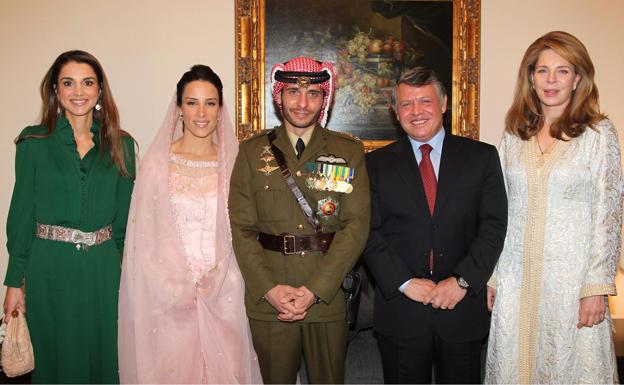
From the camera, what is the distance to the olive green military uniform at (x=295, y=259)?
2.52m

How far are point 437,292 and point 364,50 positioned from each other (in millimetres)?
2465

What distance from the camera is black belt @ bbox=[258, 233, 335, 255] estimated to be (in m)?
2.55

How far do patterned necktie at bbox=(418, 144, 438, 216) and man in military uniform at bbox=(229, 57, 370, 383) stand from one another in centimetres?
28

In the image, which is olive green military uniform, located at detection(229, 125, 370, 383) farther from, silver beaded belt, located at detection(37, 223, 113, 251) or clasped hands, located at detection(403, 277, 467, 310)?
silver beaded belt, located at detection(37, 223, 113, 251)

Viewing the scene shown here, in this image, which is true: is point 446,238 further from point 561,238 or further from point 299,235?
point 299,235

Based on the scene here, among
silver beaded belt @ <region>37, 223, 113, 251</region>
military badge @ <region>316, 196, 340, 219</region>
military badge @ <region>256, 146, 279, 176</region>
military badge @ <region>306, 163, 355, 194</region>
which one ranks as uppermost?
military badge @ <region>256, 146, 279, 176</region>

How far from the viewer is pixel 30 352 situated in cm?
253

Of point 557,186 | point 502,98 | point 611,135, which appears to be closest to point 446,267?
point 557,186

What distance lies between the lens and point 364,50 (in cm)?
429

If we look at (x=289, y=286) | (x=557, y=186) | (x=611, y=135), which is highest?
(x=611, y=135)

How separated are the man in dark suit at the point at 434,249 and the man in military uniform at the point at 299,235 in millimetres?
180

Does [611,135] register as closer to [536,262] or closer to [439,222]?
[536,262]

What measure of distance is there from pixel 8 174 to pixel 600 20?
4.93 m

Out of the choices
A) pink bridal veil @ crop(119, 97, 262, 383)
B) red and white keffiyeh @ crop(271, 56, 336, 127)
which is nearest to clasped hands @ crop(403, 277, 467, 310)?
pink bridal veil @ crop(119, 97, 262, 383)
